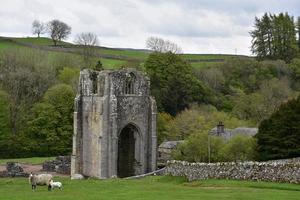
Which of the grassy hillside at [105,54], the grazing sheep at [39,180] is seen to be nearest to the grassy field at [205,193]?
the grazing sheep at [39,180]

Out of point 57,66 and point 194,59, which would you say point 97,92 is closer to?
point 57,66

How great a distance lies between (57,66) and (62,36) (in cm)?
4276

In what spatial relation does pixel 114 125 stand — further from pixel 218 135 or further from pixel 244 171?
pixel 244 171

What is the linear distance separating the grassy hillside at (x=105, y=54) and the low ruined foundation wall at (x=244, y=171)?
7512 cm

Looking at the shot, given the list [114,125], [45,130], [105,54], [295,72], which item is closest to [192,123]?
[45,130]

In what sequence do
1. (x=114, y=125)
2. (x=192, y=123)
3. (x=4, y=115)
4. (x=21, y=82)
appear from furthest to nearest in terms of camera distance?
(x=21, y=82)
(x=192, y=123)
(x=4, y=115)
(x=114, y=125)

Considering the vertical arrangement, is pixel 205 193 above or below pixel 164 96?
below

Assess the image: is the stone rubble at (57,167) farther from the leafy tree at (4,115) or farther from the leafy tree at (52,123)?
the leafy tree at (52,123)

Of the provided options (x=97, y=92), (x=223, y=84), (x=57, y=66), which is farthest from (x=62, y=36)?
(x=97, y=92)

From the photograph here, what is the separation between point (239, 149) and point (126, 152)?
10.4m

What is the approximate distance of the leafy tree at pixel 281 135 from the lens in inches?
2175

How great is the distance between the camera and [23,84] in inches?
3556

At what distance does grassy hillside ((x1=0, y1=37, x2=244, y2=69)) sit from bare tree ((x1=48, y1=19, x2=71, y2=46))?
98.5 inches

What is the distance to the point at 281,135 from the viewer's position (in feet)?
184
